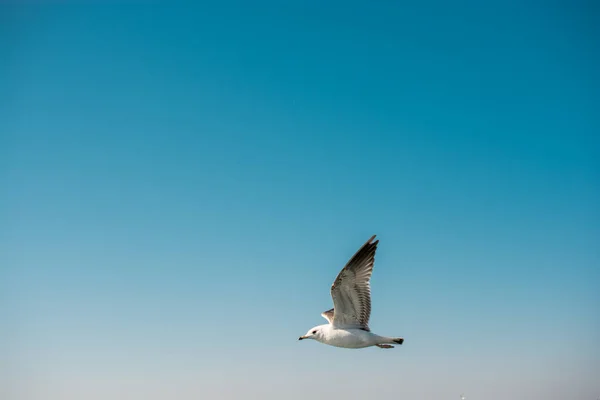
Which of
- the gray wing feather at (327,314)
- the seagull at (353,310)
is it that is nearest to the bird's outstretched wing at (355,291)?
the seagull at (353,310)

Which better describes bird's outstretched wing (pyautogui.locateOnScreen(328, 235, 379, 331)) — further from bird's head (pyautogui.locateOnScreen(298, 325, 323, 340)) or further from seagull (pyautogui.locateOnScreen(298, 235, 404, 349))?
bird's head (pyautogui.locateOnScreen(298, 325, 323, 340))

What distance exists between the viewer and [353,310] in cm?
1838

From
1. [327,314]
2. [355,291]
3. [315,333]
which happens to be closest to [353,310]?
[355,291]

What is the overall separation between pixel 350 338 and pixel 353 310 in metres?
0.93

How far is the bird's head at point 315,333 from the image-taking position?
1880cm

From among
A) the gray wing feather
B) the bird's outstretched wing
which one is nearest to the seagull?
the bird's outstretched wing

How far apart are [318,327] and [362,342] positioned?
66.1 inches

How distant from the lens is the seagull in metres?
17.7

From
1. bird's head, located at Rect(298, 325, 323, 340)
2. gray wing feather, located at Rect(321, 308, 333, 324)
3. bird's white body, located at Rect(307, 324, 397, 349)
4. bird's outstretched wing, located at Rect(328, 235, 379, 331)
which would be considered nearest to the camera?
bird's outstretched wing, located at Rect(328, 235, 379, 331)

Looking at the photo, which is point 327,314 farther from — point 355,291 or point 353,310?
point 355,291

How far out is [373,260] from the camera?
17.7 m

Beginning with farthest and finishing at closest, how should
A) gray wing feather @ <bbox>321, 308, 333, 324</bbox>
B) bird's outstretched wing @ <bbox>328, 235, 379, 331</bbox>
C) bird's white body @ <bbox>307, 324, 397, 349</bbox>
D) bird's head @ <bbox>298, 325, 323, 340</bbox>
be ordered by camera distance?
gray wing feather @ <bbox>321, 308, 333, 324</bbox> < bird's head @ <bbox>298, 325, 323, 340</bbox> < bird's white body @ <bbox>307, 324, 397, 349</bbox> < bird's outstretched wing @ <bbox>328, 235, 379, 331</bbox>

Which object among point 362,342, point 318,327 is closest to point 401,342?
point 362,342

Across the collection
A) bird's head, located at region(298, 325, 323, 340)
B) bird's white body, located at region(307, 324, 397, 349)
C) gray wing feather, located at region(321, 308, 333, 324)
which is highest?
gray wing feather, located at region(321, 308, 333, 324)
